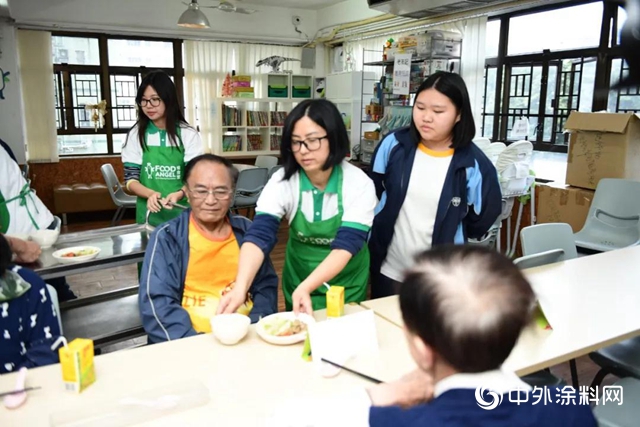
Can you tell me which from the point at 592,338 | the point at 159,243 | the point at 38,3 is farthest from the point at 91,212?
the point at 592,338

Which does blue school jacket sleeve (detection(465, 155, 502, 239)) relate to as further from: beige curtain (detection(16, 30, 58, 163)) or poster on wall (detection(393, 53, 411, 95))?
beige curtain (detection(16, 30, 58, 163))

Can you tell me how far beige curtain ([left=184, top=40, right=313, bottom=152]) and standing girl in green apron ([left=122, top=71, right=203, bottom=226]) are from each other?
5.05 m

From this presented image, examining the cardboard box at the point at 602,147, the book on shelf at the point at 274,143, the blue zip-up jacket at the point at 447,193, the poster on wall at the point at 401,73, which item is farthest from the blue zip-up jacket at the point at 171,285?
the book on shelf at the point at 274,143

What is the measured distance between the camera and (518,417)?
791mm

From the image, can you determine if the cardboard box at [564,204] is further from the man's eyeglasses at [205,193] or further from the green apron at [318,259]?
the man's eyeglasses at [205,193]

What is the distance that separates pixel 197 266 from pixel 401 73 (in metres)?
4.68

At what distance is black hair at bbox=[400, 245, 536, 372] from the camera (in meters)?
0.77

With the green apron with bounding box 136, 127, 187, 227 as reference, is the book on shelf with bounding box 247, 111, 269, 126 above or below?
above

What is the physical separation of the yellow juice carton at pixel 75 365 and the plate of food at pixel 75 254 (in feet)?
3.48

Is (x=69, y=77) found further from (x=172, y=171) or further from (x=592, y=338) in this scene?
(x=592, y=338)

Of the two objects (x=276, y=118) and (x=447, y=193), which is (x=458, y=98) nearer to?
(x=447, y=193)

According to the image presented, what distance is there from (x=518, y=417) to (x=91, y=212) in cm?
724

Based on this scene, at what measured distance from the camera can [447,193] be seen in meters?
1.97

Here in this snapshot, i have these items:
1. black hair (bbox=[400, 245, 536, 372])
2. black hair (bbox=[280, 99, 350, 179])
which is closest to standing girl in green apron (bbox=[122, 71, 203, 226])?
black hair (bbox=[280, 99, 350, 179])
